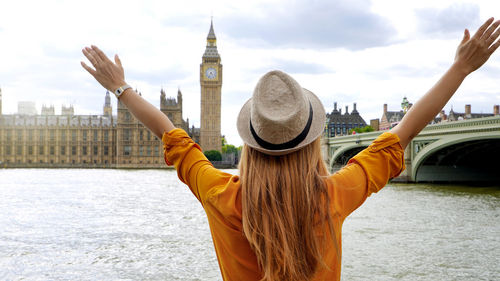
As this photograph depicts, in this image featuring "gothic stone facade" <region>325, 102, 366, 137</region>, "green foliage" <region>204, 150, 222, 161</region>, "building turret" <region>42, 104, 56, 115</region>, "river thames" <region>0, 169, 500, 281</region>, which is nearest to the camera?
"river thames" <region>0, 169, 500, 281</region>

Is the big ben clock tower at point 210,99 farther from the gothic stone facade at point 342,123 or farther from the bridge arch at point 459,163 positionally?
the bridge arch at point 459,163

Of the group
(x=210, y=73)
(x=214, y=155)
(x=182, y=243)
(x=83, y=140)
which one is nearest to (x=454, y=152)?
(x=182, y=243)

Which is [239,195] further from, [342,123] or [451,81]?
[342,123]

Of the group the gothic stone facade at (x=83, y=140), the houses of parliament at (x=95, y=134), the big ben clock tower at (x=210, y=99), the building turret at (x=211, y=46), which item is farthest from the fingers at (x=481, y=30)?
the building turret at (x=211, y=46)

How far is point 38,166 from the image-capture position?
235 ft

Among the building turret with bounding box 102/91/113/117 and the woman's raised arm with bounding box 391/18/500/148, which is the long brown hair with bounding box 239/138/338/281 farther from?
the building turret with bounding box 102/91/113/117

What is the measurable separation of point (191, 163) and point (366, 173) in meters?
0.57

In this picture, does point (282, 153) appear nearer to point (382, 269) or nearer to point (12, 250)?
point (382, 269)

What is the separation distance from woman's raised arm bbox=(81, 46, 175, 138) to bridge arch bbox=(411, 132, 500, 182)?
2483 cm

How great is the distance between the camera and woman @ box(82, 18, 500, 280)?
1.41 metres

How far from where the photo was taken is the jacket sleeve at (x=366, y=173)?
4.79 feet

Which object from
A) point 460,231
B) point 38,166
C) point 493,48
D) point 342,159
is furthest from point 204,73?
point 493,48

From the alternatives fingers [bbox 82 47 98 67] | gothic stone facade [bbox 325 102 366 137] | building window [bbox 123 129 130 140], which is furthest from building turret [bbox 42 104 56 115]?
fingers [bbox 82 47 98 67]

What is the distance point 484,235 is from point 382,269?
3.82 metres
